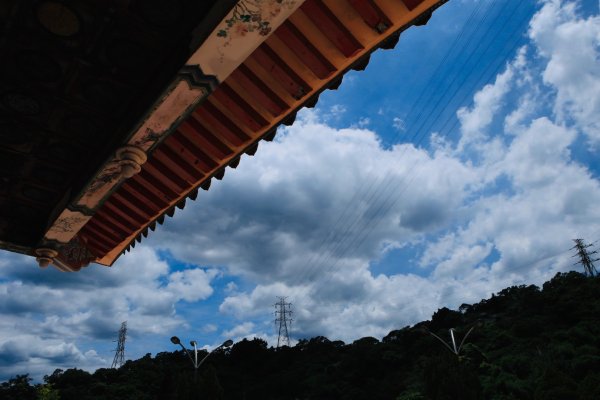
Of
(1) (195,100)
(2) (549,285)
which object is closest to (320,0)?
(1) (195,100)

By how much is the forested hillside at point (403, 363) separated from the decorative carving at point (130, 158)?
18.1 m

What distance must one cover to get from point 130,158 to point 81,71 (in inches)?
24.2

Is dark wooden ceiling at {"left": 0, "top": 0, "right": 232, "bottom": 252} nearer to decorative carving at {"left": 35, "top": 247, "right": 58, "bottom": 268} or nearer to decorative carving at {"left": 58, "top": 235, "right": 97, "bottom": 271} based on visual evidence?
decorative carving at {"left": 35, "top": 247, "right": 58, "bottom": 268}

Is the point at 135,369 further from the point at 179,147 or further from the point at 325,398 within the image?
the point at 179,147

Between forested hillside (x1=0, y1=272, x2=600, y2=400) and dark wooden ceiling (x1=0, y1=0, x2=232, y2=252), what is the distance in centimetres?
1791

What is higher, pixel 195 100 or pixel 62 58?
pixel 62 58

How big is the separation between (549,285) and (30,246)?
5280cm

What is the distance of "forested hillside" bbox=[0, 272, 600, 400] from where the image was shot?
27.8m

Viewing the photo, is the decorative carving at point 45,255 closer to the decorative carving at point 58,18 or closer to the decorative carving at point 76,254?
the decorative carving at point 76,254

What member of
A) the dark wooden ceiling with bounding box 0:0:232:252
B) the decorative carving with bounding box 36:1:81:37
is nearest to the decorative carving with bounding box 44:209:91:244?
the dark wooden ceiling with bounding box 0:0:232:252

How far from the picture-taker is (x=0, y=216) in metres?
3.84

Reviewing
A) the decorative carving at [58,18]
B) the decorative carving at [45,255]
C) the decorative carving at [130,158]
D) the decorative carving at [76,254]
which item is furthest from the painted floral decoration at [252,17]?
the decorative carving at [76,254]

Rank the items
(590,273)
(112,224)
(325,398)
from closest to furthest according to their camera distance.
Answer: (112,224) → (325,398) → (590,273)

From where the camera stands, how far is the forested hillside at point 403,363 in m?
27.8
